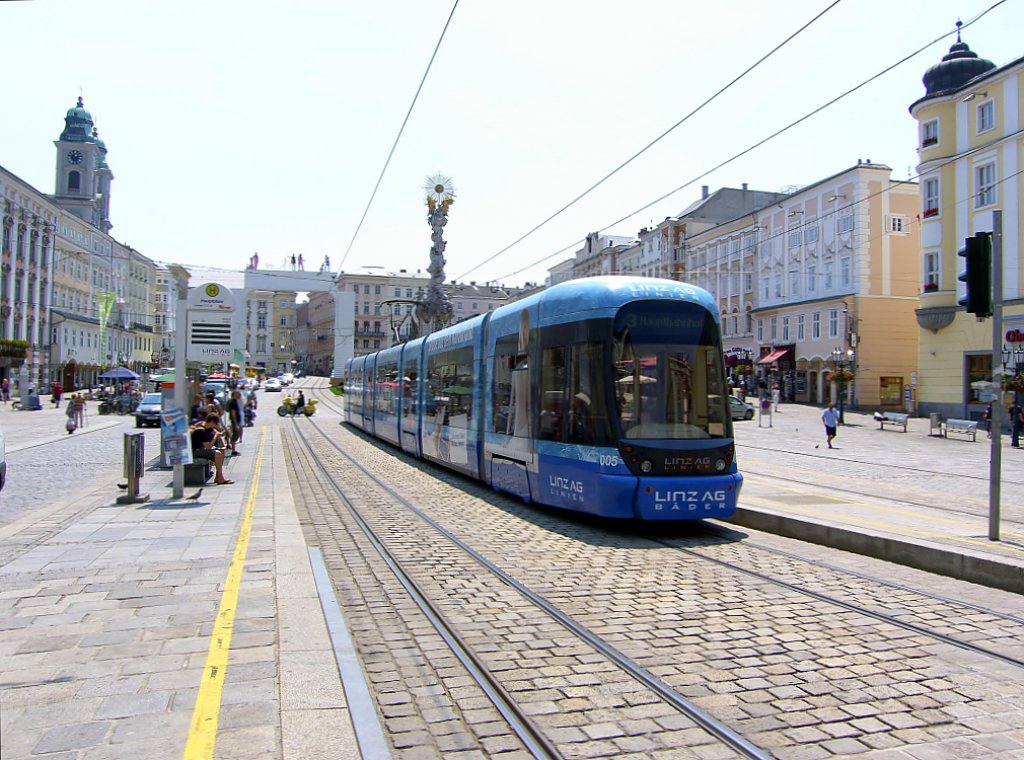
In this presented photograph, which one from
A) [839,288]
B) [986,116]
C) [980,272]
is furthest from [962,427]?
[980,272]

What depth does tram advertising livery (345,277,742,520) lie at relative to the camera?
31.3 ft

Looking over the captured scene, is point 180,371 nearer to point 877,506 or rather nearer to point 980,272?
point 877,506

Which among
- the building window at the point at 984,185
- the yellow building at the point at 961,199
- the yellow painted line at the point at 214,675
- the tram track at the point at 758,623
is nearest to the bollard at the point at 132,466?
the yellow painted line at the point at 214,675

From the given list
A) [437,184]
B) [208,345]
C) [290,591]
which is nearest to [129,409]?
[437,184]

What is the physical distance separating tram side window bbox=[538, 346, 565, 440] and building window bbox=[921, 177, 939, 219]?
111ft

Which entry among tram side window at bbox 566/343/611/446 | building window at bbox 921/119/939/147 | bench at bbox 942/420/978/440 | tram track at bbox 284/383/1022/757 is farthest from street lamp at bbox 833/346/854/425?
tram track at bbox 284/383/1022/757

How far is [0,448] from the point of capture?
40.5 ft

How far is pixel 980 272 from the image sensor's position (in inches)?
359

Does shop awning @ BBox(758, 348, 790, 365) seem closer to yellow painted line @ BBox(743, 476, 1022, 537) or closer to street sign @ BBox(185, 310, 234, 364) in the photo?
yellow painted line @ BBox(743, 476, 1022, 537)

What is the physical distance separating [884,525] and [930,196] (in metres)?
33.8

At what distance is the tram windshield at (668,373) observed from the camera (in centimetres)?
971

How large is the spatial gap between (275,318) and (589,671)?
11782 cm

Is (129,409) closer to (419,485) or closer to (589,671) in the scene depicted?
(419,485)

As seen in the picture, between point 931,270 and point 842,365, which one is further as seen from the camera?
point 842,365
